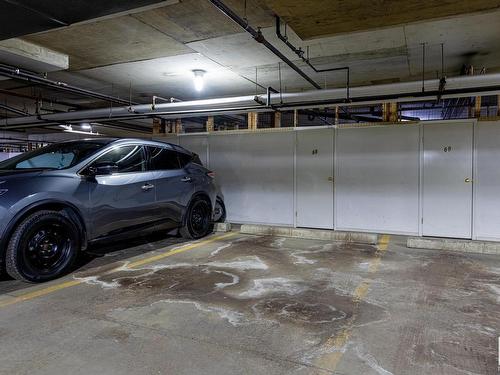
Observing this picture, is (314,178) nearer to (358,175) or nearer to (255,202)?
(358,175)

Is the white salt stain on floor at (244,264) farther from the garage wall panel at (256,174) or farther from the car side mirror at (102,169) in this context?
the garage wall panel at (256,174)

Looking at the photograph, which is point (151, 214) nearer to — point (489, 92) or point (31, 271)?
point (31, 271)

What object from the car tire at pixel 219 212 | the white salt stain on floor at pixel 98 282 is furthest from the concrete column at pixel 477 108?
the white salt stain on floor at pixel 98 282

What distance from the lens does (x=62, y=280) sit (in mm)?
3789

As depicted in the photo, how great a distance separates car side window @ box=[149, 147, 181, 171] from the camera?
5.07 meters

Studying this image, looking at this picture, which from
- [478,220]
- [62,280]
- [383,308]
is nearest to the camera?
[383,308]

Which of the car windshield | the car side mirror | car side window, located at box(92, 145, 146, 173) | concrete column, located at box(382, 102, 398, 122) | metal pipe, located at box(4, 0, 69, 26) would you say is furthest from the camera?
concrete column, located at box(382, 102, 398, 122)

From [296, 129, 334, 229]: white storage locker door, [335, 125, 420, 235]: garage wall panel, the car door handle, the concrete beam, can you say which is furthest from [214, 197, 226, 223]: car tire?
the concrete beam

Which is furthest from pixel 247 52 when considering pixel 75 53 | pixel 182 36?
pixel 75 53

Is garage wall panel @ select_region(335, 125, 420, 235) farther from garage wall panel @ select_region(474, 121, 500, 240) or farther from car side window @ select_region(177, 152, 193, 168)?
car side window @ select_region(177, 152, 193, 168)

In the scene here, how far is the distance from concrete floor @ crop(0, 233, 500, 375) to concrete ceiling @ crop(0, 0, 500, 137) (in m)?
2.73

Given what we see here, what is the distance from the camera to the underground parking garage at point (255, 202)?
2.50m

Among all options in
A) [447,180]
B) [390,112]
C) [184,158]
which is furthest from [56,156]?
[447,180]

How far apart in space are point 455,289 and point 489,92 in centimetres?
276
